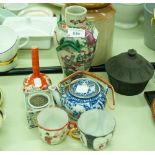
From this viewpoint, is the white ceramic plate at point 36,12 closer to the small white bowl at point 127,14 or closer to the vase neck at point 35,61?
the small white bowl at point 127,14

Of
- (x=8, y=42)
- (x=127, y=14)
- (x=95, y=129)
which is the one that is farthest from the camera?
(x=127, y=14)

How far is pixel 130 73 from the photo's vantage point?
1.05m

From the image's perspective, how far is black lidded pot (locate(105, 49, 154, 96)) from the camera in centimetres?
104

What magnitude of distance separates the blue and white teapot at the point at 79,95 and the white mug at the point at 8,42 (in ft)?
0.79

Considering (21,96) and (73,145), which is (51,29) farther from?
(73,145)

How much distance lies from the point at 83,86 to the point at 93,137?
168mm

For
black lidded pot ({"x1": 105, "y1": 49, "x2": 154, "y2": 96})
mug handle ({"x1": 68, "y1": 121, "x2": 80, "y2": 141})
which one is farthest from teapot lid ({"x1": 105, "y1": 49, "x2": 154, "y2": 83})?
mug handle ({"x1": 68, "y1": 121, "x2": 80, "y2": 141})

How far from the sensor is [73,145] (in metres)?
0.93

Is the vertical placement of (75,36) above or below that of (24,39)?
above

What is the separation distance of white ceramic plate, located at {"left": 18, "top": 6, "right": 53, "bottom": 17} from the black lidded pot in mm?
455

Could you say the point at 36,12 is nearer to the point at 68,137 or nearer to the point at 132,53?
the point at 132,53

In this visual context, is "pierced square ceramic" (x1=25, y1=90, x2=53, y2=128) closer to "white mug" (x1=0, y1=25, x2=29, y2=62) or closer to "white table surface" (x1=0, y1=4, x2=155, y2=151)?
"white table surface" (x1=0, y1=4, x2=155, y2=151)

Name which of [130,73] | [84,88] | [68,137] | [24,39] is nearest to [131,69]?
[130,73]

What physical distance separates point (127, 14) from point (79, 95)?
1.72 ft
